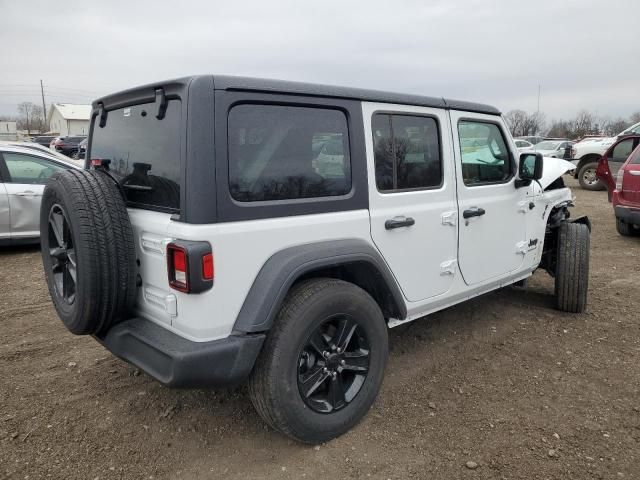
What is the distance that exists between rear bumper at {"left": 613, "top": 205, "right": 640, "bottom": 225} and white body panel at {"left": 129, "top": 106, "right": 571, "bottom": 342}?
351 centimetres

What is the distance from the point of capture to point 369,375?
2.81m

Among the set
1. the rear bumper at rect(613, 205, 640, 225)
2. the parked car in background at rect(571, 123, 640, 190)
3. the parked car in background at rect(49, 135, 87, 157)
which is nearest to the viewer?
the rear bumper at rect(613, 205, 640, 225)

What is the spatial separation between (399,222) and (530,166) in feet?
4.91

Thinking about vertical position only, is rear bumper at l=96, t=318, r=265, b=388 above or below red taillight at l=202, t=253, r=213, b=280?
below

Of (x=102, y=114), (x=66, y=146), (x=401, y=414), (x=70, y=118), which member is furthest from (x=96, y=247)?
(x=70, y=118)

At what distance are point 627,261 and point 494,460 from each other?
16.6ft

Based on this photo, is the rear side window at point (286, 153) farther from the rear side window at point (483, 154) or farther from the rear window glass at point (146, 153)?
the rear side window at point (483, 154)

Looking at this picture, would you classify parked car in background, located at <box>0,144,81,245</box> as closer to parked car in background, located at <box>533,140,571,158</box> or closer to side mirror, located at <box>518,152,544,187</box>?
side mirror, located at <box>518,152,544,187</box>

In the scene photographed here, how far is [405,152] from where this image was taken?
3068 millimetres

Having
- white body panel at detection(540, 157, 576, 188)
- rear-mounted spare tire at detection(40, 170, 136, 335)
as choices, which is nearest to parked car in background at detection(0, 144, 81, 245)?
rear-mounted spare tire at detection(40, 170, 136, 335)

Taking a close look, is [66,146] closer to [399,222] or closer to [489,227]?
[489,227]

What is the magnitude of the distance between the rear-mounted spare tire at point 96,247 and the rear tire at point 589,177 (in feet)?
48.7

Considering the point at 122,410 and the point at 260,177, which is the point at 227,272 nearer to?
the point at 260,177

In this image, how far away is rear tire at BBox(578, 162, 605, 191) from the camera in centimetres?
1424
